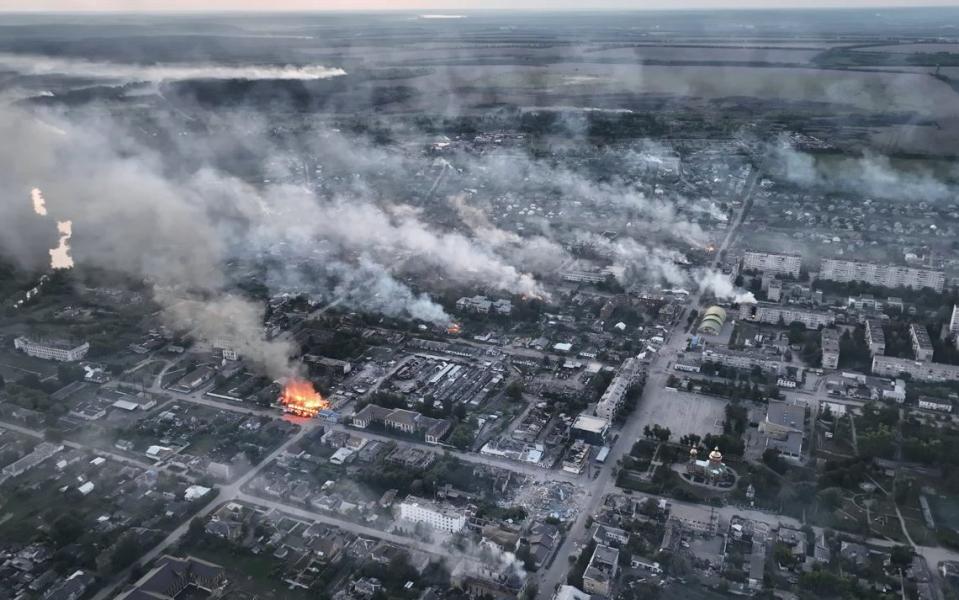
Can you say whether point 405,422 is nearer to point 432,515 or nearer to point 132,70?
point 432,515

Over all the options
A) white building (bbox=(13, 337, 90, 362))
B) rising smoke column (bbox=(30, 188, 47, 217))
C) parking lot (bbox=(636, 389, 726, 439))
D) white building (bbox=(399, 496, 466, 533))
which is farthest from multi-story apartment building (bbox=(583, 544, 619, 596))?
rising smoke column (bbox=(30, 188, 47, 217))

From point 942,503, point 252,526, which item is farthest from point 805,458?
point 252,526

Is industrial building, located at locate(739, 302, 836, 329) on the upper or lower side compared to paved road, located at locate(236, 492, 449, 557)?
upper

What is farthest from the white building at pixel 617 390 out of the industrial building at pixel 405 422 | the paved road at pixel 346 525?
the paved road at pixel 346 525

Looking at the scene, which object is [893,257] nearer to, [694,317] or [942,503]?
[694,317]

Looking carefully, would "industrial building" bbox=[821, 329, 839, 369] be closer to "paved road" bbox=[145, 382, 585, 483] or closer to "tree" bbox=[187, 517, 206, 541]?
"paved road" bbox=[145, 382, 585, 483]

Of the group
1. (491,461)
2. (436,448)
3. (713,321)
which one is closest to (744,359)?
(713,321)
